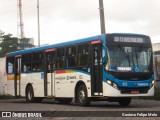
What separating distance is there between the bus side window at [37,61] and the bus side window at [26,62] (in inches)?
23.0

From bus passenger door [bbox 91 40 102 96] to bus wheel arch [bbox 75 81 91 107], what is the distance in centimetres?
59

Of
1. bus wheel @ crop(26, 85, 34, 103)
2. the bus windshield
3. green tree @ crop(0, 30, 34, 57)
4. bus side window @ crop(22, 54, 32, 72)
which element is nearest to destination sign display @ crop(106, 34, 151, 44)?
the bus windshield

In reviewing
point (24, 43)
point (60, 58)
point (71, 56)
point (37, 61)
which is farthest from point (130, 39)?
point (24, 43)

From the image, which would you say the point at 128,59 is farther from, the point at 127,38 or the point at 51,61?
the point at 51,61

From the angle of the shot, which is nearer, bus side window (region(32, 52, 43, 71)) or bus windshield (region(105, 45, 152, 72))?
bus windshield (region(105, 45, 152, 72))

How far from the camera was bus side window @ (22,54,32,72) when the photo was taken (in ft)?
85.5

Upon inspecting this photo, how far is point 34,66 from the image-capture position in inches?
998

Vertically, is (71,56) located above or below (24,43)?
below

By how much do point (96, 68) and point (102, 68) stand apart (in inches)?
17.8

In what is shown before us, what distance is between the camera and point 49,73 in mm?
23656

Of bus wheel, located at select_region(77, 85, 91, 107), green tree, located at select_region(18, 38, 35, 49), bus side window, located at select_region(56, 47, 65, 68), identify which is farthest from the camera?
green tree, located at select_region(18, 38, 35, 49)

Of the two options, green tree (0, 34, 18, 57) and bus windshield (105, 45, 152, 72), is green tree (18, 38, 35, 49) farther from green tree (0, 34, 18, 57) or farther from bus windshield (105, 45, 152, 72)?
bus windshield (105, 45, 152, 72)

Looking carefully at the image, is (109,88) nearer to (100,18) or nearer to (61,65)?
(61,65)

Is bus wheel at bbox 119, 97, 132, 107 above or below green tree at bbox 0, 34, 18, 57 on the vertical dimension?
below
